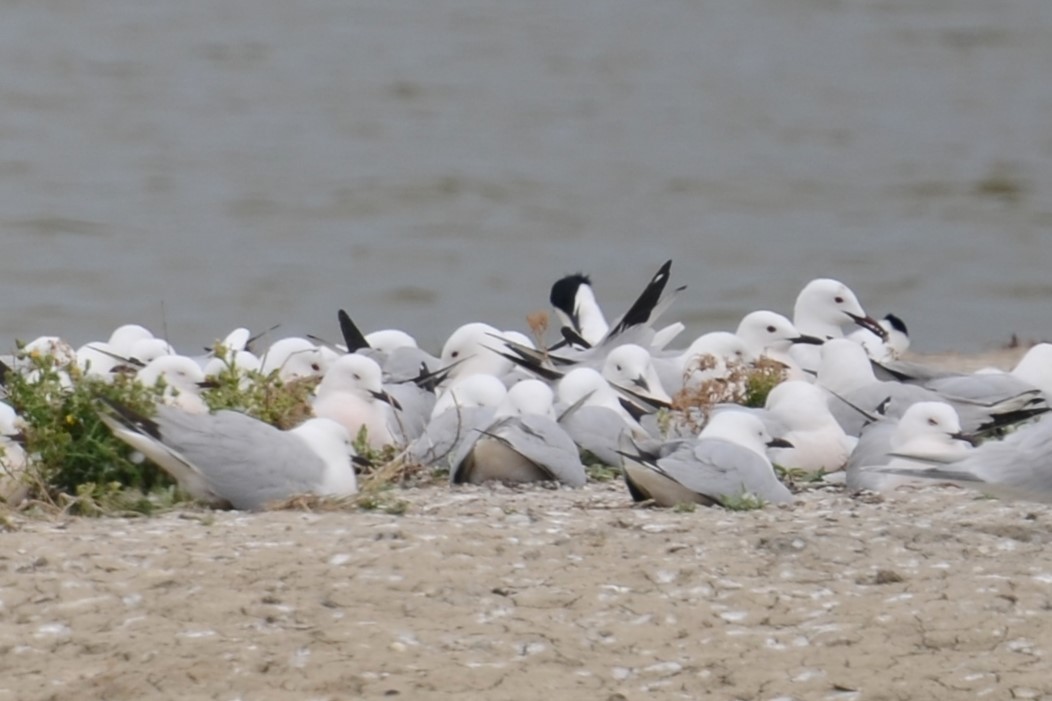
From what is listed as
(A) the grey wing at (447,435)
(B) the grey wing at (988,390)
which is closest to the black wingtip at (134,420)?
(A) the grey wing at (447,435)

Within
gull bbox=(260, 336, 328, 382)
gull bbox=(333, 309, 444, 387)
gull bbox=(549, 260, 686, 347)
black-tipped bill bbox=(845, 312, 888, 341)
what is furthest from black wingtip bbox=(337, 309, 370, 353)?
black-tipped bill bbox=(845, 312, 888, 341)

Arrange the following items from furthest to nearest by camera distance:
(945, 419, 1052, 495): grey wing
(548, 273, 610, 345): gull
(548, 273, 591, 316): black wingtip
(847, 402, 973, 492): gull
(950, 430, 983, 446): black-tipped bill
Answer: (548, 273, 591, 316): black wingtip, (548, 273, 610, 345): gull, (950, 430, 983, 446): black-tipped bill, (847, 402, 973, 492): gull, (945, 419, 1052, 495): grey wing

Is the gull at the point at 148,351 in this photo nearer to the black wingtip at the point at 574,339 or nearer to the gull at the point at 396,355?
the gull at the point at 396,355

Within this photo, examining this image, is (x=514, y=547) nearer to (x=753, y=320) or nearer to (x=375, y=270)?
(x=753, y=320)

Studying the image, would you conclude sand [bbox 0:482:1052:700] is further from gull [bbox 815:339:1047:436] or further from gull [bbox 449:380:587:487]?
gull [bbox 815:339:1047:436]

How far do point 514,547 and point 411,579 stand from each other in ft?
1.33

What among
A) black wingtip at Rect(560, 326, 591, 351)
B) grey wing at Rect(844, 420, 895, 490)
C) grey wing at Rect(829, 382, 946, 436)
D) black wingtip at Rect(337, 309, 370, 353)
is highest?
black wingtip at Rect(337, 309, 370, 353)

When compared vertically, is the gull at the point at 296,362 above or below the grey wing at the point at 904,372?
above

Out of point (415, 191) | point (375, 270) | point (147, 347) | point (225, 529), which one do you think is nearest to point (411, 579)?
point (225, 529)

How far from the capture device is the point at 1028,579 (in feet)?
17.9

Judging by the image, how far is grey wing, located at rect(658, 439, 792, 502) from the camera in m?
6.68

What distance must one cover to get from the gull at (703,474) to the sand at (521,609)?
476mm

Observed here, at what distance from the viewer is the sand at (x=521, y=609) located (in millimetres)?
4816

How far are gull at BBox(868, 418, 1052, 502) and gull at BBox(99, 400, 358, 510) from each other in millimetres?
1772
